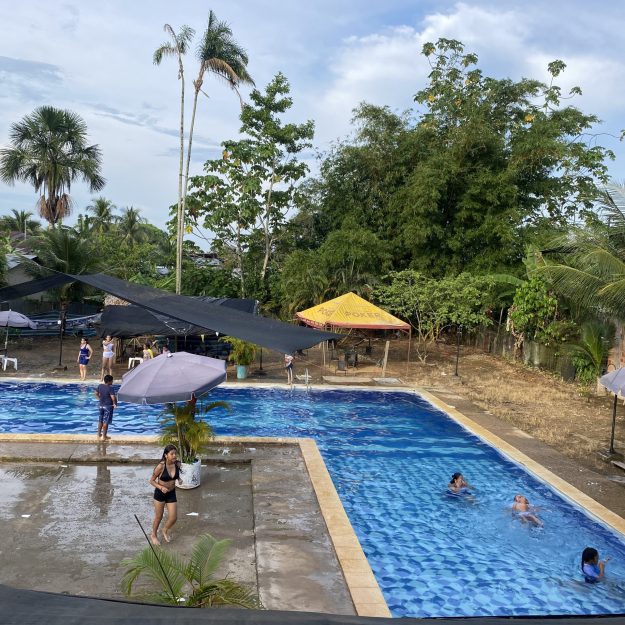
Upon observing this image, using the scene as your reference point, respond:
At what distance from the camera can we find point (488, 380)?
76.8ft

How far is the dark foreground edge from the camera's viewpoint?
2.50 m

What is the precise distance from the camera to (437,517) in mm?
10938

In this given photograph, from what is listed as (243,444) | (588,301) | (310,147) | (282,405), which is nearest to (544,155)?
(310,147)

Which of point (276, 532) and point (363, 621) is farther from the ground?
point (363, 621)

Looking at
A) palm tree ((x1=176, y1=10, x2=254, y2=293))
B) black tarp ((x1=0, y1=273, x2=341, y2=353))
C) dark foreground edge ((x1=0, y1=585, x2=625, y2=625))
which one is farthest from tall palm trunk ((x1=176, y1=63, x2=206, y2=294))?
dark foreground edge ((x1=0, y1=585, x2=625, y2=625))

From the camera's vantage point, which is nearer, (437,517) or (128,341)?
(437,517)

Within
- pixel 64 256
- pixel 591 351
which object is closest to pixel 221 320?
pixel 591 351

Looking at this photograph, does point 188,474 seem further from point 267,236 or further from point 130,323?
point 267,236

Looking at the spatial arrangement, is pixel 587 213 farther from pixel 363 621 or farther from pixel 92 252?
pixel 363 621

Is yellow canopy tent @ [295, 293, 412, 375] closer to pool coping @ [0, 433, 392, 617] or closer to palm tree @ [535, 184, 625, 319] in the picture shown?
palm tree @ [535, 184, 625, 319]

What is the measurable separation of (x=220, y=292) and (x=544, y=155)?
18.3 metres

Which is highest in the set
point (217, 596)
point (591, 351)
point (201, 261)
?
point (201, 261)

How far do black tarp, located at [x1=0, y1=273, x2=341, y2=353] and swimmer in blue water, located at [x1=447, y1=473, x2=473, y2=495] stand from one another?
168 inches

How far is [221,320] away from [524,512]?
6206 millimetres
